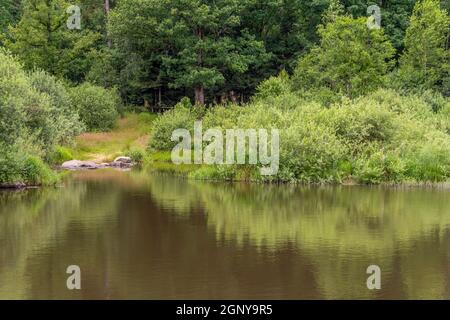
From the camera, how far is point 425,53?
5931 centimetres

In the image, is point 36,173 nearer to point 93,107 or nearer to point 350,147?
point 350,147

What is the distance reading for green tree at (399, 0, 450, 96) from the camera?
57.6 m

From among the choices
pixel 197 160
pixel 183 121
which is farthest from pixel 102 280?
pixel 183 121

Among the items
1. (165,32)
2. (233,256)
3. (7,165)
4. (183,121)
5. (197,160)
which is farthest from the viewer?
(165,32)

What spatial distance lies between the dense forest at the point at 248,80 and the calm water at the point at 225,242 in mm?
3645

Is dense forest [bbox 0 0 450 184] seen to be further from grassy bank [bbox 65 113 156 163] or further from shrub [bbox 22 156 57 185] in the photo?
grassy bank [bbox 65 113 156 163]

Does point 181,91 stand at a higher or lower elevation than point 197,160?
higher

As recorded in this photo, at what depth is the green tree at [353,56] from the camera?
2055 inches

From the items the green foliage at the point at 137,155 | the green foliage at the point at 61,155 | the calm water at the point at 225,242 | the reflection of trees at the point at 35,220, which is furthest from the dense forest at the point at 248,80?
the calm water at the point at 225,242

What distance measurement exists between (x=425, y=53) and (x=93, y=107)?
91.4ft

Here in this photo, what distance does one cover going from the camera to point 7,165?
3469cm

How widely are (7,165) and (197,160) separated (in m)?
14.6

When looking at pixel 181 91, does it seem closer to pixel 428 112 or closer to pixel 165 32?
pixel 165 32
